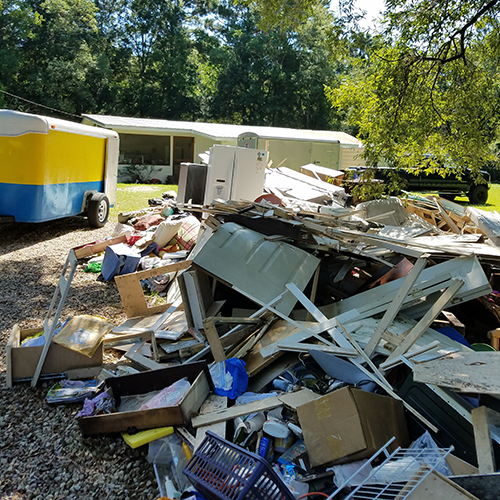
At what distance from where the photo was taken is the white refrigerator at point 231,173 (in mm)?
9680

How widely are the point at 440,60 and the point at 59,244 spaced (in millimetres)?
8253

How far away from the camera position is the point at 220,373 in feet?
12.0

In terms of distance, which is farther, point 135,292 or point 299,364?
point 135,292

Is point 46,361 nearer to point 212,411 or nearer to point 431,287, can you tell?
point 212,411

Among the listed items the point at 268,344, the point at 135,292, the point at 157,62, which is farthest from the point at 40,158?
the point at 157,62

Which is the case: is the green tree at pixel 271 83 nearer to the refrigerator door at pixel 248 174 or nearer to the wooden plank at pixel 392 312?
the refrigerator door at pixel 248 174

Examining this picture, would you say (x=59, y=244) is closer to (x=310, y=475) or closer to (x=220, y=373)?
(x=220, y=373)

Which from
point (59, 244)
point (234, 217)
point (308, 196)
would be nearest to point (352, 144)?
point (308, 196)

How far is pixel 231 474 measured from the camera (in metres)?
2.36

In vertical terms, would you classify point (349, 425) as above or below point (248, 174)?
below

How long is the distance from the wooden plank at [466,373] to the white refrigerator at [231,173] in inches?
287

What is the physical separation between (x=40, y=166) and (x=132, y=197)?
25.0 ft

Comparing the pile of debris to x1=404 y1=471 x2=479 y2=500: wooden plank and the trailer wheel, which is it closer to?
x1=404 y1=471 x2=479 y2=500: wooden plank

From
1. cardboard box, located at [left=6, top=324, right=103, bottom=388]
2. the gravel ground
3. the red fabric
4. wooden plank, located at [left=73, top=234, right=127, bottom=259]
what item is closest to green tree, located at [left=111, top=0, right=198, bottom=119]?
the red fabric
